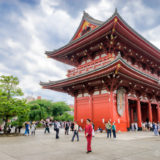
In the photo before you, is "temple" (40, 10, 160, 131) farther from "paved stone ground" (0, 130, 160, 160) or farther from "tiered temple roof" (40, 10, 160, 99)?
"paved stone ground" (0, 130, 160, 160)

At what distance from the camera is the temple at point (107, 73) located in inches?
687

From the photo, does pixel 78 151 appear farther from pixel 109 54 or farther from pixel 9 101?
pixel 109 54

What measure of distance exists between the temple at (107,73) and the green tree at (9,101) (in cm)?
557

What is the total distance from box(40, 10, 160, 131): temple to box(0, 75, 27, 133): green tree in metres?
5.57

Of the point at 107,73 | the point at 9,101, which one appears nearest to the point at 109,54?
the point at 107,73

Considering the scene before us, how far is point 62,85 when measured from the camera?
2123 centimetres

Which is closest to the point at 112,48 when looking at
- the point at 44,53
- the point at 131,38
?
the point at 131,38

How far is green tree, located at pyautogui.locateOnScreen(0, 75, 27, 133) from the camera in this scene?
16188 mm

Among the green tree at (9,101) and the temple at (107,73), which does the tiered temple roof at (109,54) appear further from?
the green tree at (9,101)

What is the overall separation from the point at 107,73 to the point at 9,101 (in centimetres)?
1120

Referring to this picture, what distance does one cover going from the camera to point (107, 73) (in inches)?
655

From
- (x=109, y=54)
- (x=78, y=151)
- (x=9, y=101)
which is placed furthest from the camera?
(x=109, y=54)

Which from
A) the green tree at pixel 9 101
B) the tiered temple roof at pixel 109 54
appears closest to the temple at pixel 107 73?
the tiered temple roof at pixel 109 54

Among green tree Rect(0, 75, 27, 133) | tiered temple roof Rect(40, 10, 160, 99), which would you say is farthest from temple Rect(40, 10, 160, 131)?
green tree Rect(0, 75, 27, 133)
